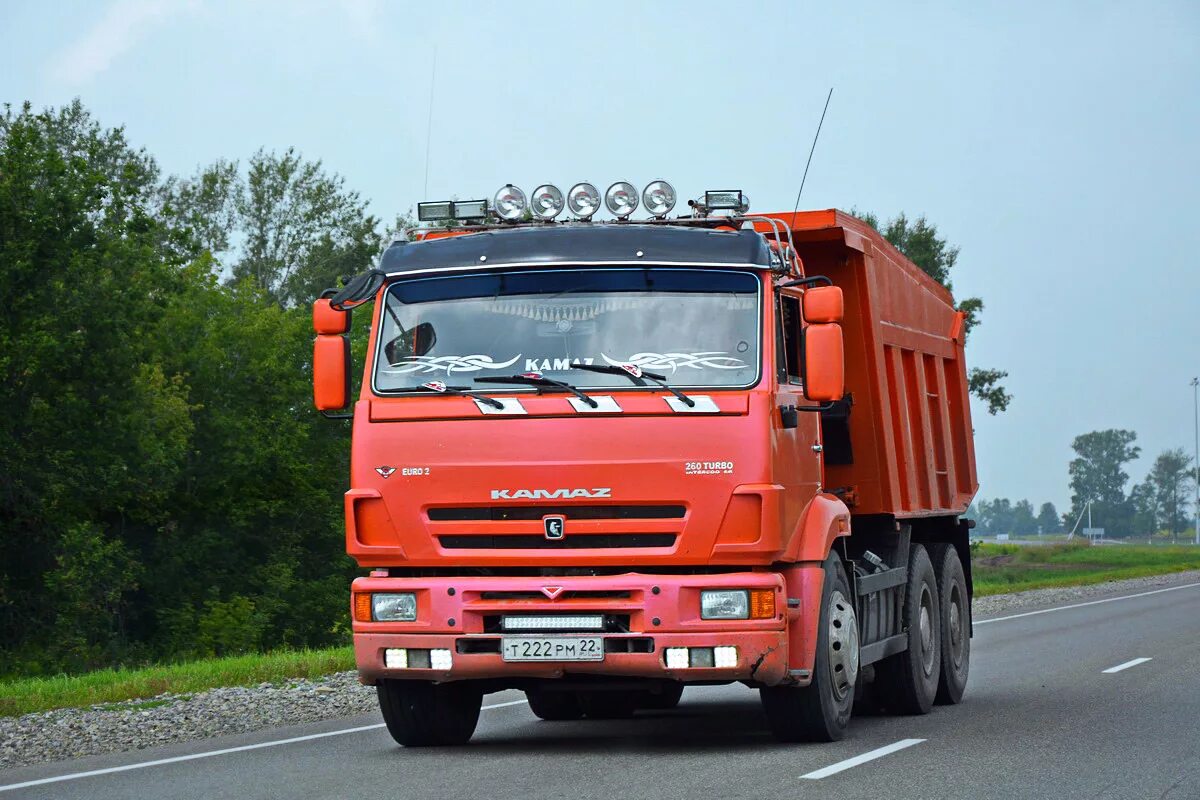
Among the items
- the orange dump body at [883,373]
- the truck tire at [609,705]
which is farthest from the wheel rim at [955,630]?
the truck tire at [609,705]

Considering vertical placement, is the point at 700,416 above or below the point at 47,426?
below

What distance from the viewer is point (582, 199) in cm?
1064

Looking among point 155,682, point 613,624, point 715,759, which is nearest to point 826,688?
point 715,759

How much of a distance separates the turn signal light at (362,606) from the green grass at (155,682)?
4.79 metres

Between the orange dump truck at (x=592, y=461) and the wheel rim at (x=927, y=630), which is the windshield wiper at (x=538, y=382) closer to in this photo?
the orange dump truck at (x=592, y=461)

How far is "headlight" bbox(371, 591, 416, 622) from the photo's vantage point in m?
9.56

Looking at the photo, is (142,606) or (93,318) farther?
(142,606)

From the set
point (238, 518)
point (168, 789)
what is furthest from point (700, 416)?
point (238, 518)

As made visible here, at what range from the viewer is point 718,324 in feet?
31.8

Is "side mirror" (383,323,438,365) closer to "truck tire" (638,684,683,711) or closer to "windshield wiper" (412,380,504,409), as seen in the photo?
"windshield wiper" (412,380,504,409)

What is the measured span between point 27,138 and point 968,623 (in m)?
26.6

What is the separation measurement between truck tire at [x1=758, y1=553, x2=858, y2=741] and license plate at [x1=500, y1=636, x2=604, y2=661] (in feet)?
4.20

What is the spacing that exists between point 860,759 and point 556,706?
3.72 metres

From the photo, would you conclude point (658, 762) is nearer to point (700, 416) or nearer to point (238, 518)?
point (700, 416)
